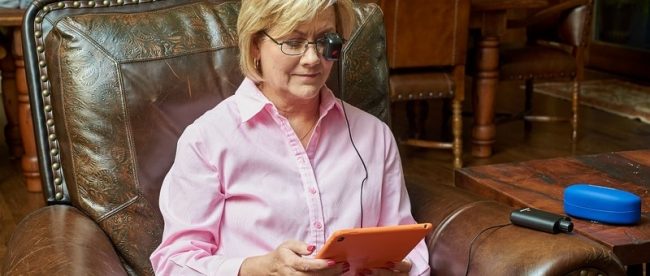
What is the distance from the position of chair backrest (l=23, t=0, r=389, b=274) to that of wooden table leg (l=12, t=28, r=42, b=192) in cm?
190

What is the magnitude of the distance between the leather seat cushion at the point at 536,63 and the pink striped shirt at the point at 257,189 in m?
2.68

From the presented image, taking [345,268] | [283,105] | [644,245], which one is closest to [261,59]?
[283,105]

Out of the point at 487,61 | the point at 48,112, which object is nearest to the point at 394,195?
the point at 48,112

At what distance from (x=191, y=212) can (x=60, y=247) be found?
24 centimetres

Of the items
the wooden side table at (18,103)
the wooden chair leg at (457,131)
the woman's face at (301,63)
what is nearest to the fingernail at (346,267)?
the woman's face at (301,63)

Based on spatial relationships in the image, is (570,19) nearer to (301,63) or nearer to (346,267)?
(301,63)

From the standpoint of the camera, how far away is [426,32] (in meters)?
3.92

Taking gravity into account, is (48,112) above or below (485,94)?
above

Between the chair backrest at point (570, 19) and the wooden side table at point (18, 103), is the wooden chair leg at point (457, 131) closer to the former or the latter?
the chair backrest at point (570, 19)

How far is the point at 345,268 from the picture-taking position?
1.55m

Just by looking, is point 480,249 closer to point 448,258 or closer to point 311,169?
point 448,258

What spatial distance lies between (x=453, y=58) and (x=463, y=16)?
0.60 ft

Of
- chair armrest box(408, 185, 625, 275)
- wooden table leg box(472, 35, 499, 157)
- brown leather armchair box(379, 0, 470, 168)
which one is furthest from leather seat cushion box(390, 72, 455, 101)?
chair armrest box(408, 185, 625, 275)

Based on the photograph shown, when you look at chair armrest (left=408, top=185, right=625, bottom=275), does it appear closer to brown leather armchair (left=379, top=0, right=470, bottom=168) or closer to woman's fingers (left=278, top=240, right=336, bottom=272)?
woman's fingers (left=278, top=240, right=336, bottom=272)
